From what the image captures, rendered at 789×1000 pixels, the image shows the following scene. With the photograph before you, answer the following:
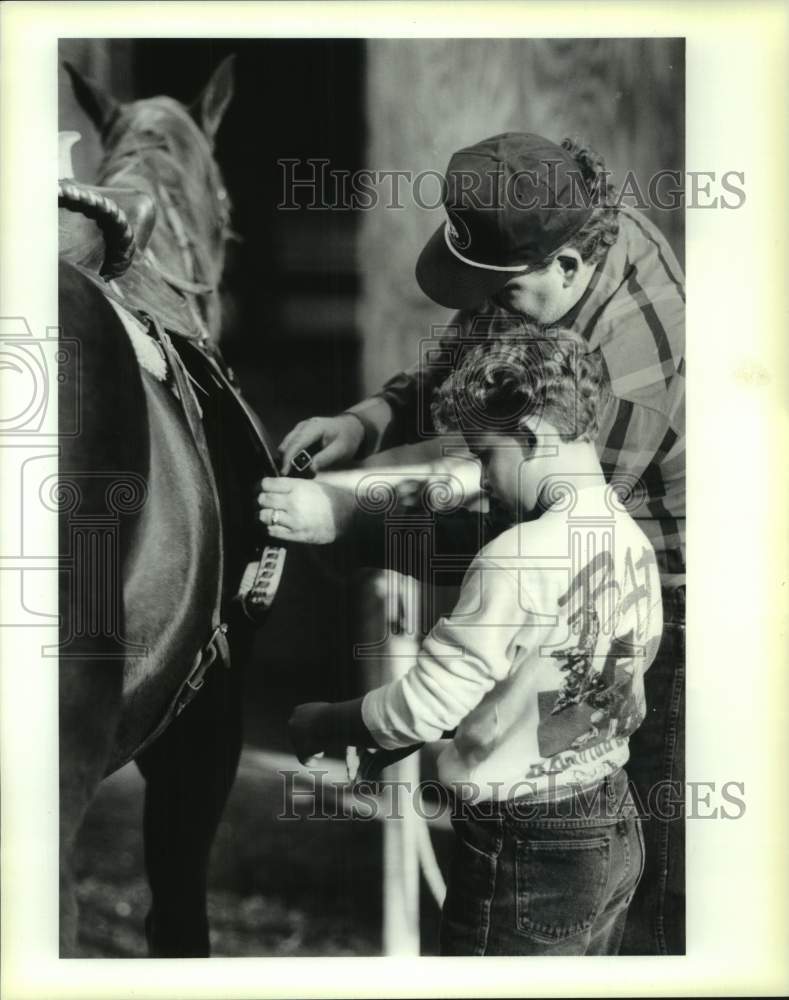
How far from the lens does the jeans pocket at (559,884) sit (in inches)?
89.0

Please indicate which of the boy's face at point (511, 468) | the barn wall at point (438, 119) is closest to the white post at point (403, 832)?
the boy's face at point (511, 468)

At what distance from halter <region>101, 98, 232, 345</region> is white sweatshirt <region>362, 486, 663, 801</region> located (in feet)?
2.98

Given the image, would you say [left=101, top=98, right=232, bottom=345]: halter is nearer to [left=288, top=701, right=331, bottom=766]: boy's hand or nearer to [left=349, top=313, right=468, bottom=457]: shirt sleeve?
[left=349, top=313, right=468, bottom=457]: shirt sleeve

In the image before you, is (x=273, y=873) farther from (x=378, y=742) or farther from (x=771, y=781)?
(x=771, y=781)

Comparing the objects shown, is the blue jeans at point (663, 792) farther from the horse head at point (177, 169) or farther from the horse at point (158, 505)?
the horse head at point (177, 169)

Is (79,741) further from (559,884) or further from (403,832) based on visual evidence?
(559,884)

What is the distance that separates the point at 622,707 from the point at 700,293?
3.29ft

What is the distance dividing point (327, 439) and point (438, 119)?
0.80 m

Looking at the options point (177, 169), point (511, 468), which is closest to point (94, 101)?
point (177, 169)

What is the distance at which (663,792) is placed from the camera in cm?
234

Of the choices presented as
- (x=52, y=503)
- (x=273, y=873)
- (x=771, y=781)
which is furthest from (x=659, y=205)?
(x=273, y=873)

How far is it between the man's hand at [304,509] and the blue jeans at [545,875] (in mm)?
737

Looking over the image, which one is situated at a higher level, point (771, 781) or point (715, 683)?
point (715, 683)

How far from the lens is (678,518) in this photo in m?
2.32
